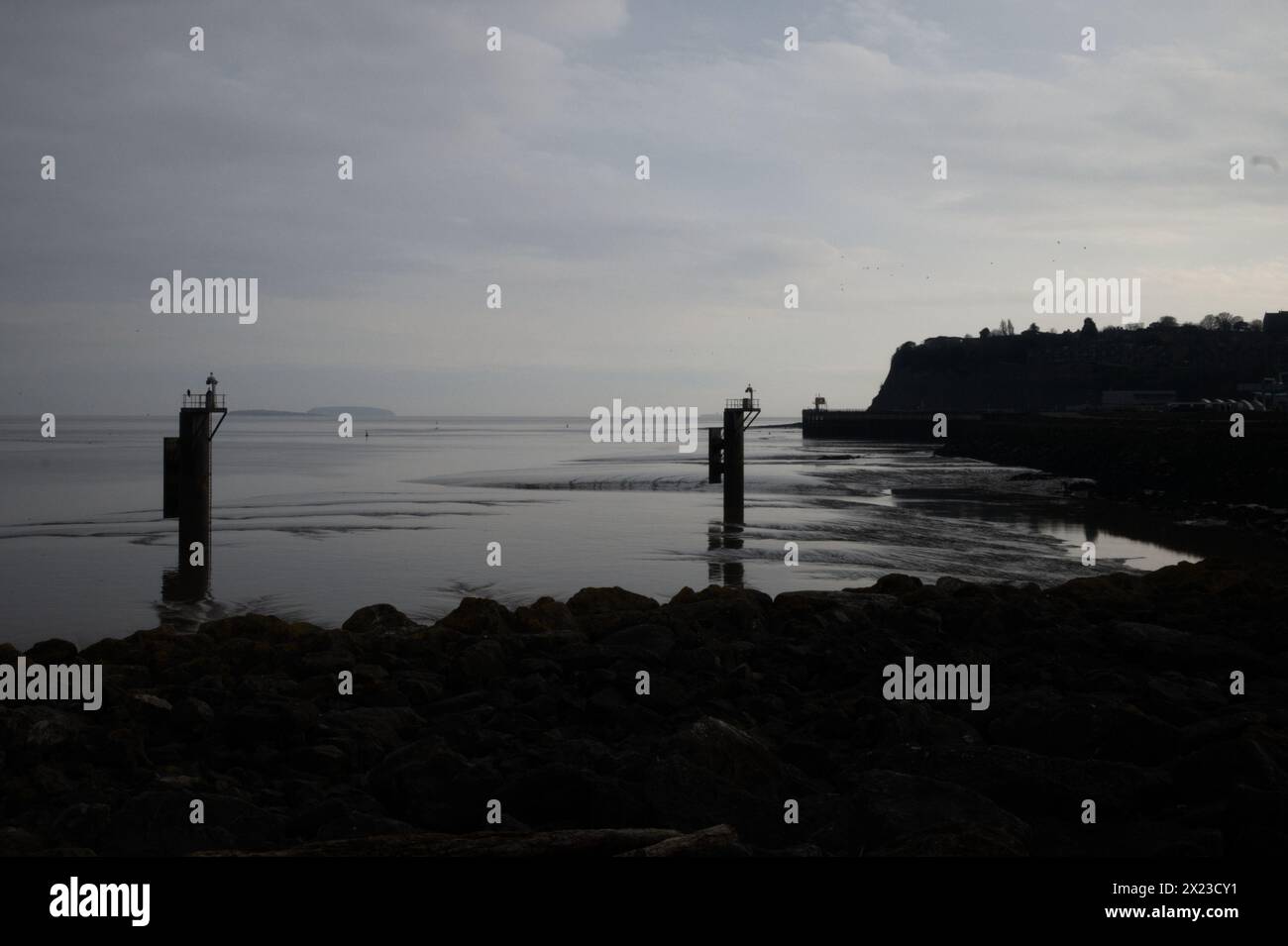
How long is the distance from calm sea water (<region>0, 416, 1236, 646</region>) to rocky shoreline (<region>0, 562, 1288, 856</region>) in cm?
773

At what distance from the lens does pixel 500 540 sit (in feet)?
102

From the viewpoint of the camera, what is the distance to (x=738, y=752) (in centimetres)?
780

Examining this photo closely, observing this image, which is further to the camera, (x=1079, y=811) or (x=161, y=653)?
(x=161, y=653)

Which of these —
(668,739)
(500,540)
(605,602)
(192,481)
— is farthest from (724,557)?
(668,739)

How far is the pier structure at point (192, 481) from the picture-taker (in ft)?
78.8

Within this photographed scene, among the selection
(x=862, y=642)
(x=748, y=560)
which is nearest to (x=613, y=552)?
(x=748, y=560)

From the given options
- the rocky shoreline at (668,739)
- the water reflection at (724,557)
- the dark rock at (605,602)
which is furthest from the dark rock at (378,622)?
the water reflection at (724,557)

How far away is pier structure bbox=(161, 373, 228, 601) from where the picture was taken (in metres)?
24.0

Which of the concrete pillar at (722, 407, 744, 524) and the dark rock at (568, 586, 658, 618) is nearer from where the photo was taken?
the dark rock at (568, 586, 658, 618)

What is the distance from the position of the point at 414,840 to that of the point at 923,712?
5.13 meters

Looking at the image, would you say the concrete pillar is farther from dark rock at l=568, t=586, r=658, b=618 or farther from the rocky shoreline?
the rocky shoreline

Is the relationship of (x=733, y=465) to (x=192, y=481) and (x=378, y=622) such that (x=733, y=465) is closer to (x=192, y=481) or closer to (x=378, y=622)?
(x=192, y=481)

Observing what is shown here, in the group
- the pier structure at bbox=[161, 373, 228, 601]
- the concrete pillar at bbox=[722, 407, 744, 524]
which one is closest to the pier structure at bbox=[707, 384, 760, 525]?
the concrete pillar at bbox=[722, 407, 744, 524]
